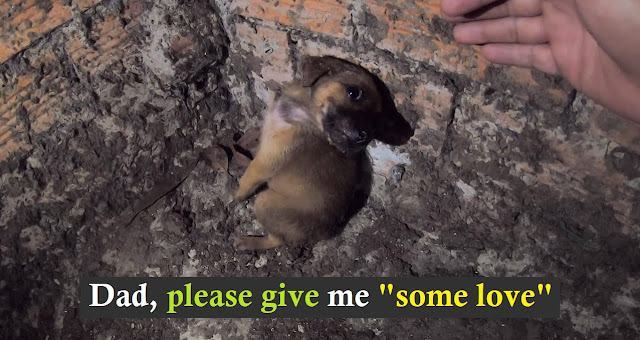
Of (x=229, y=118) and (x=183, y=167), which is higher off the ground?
(x=229, y=118)

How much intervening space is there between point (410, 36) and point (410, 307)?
136 cm

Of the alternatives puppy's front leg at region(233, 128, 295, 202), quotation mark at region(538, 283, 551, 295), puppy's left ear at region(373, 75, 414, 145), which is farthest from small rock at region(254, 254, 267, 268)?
quotation mark at region(538, 283, 551, 295)

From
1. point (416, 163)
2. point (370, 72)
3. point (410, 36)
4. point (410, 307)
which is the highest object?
point (410, 36)

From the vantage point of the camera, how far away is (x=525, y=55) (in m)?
2.21

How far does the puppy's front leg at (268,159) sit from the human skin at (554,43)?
3.35 ft

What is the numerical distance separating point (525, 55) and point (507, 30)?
12 centimetres

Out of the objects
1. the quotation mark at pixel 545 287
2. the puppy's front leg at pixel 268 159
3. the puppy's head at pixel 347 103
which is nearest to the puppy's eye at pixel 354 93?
the puppy's head at pixel 347 103

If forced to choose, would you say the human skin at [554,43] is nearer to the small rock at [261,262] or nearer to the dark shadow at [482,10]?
the dark shadow at [482,10]

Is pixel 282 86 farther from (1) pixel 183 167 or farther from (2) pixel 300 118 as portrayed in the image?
(1) pixel 183 167

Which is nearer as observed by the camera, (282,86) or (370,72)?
(370,72)

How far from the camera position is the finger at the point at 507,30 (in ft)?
7.13

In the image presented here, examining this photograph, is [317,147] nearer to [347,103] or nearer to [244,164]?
[347,103]

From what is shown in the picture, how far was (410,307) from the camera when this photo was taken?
2908 mm

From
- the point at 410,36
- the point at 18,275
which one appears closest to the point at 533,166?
the point at 410,36
